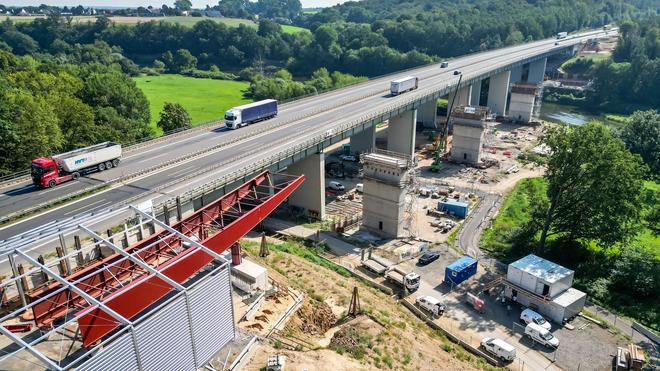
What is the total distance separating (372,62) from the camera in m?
193

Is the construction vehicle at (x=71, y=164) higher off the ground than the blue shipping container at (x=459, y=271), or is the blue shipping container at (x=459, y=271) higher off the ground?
the construction vehicle at (x=71, y=164)

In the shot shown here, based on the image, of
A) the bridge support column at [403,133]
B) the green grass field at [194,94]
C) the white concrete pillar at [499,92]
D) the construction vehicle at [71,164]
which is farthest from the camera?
the white concrete pillar at [499,92]

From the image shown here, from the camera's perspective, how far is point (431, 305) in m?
45.4

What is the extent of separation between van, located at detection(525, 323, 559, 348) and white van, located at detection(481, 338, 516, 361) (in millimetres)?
3014

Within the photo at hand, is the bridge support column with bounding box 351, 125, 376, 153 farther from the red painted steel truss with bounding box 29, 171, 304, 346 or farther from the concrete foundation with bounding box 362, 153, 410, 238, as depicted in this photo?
the red painted steel truss with bounding box 29, 171, 304, 346

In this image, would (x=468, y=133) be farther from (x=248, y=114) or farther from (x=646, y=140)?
(x=248, y=114)

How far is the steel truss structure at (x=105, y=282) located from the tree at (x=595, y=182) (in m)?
36.1

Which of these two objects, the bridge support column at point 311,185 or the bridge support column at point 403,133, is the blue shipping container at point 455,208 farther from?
the bridge support column at point 403,133

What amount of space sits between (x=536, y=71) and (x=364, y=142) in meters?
114

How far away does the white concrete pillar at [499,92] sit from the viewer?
136 m

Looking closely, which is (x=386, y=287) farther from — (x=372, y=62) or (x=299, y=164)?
(x=372, y=62)

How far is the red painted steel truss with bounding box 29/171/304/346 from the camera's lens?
978 inches

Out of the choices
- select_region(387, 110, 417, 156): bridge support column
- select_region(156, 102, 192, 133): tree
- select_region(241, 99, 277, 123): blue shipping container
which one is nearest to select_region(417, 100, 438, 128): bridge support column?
select_region(387, 110, 417, 156): bridge support column

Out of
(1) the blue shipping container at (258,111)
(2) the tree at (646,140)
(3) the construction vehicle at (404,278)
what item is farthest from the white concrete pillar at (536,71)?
(3) the construction vehicle at (404,278)
